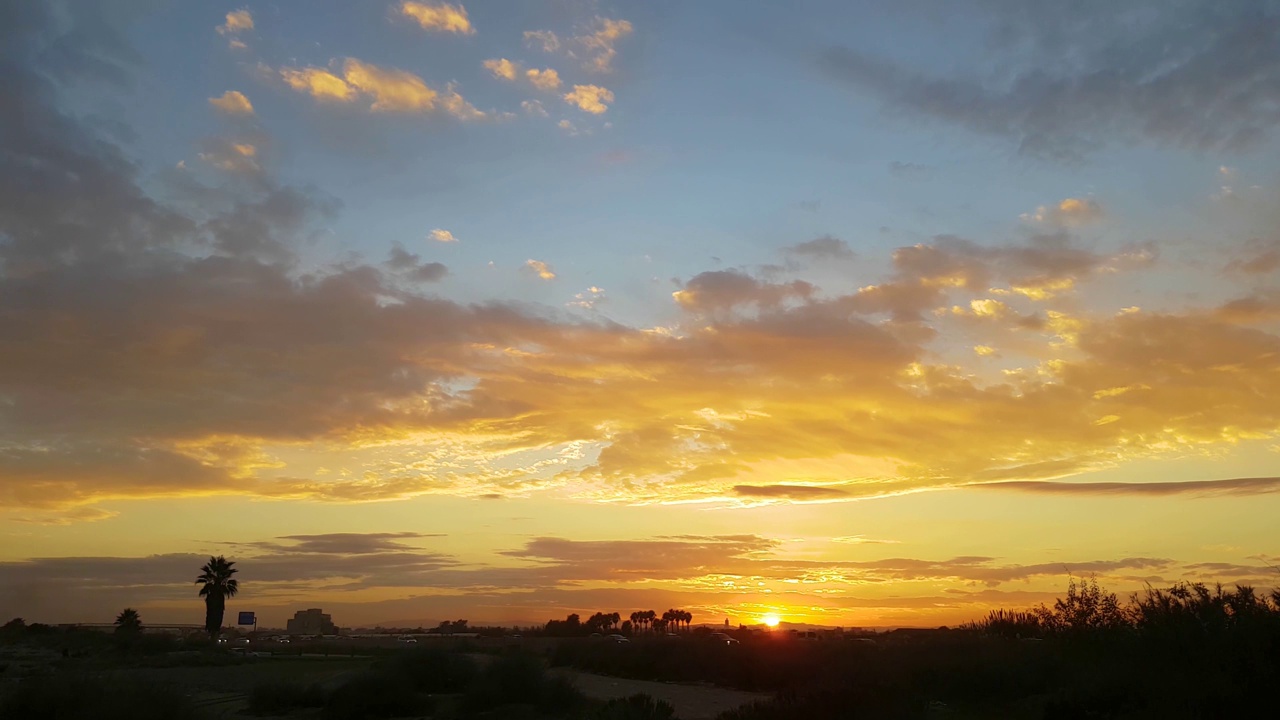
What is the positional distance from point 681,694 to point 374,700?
14.0 meters

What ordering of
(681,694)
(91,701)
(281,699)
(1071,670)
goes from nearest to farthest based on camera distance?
(91,701), (1071,670), (281,699), (681,694)

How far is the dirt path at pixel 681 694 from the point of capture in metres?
29.4

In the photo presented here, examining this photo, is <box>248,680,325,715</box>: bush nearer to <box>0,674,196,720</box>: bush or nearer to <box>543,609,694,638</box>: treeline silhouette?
<box>0,674,196,720</box>: bush

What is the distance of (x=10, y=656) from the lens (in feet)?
187

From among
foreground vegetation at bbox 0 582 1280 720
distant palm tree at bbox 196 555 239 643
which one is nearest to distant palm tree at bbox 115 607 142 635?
distant palm tree at bbox 196 555 239 643

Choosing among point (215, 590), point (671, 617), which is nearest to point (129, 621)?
point (215, 590)

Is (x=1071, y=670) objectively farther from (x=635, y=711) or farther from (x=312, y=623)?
(x=312, y=623)

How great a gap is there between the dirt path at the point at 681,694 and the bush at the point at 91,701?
13.6 m

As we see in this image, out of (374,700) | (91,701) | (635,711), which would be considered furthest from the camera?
(374,700)

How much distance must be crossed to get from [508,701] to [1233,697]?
1947 centimetres

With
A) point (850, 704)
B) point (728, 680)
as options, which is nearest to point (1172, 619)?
point (850, 704)

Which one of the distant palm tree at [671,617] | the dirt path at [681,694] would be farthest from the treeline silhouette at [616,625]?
the dirt path at [681,694]

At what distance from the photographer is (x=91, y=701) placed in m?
19.5

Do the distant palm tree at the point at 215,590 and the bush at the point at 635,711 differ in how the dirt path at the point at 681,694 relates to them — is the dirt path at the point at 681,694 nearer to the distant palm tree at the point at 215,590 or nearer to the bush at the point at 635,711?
the bush at the point at 635,711
